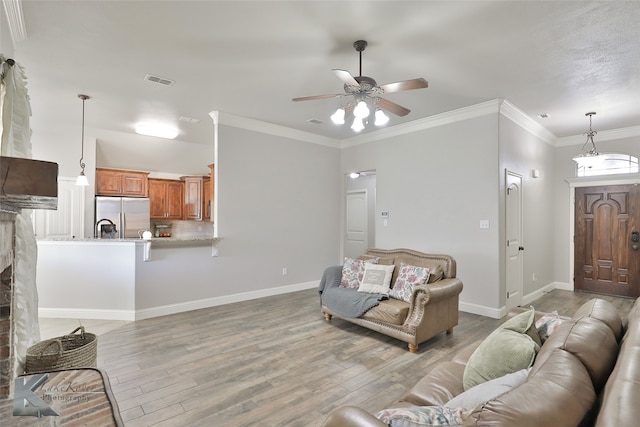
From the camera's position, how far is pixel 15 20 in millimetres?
2375

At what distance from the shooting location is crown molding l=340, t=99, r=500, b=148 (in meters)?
4.23

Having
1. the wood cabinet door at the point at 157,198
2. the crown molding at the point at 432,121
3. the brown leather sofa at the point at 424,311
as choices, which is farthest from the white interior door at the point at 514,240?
the wood cabinet door at the point at 157,198

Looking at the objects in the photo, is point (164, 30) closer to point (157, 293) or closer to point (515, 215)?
point (157, 293)

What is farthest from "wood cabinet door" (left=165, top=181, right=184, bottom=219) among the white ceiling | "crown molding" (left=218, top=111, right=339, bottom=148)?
"crown molding" (left=218, top=111, right=339, bottom=148)

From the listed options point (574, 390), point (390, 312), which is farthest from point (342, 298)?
point (574, 390)

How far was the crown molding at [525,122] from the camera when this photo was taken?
4.24 meters

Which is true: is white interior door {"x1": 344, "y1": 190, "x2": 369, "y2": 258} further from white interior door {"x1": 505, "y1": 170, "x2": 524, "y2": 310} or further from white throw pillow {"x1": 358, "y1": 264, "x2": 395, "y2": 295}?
white throw pillow {"x1": 358, "y1": 264, "x2": 395, "y2": 295}

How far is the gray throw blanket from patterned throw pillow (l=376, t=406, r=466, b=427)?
2.43 metres

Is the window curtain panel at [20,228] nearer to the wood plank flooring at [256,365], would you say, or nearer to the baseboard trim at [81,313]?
the wood plank flooring at [256,365]

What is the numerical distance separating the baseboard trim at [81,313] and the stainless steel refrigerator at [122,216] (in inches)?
85.0

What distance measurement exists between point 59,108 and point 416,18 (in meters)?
4.89

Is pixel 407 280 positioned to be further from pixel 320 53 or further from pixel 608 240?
pixel 608 240

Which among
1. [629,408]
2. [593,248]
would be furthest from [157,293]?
[593,248]

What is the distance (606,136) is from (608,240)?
182 centimetres
